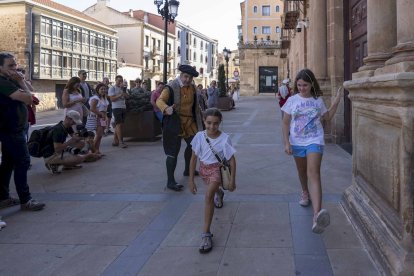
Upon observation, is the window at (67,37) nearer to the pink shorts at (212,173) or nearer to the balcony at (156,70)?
the balcony at (156,70)

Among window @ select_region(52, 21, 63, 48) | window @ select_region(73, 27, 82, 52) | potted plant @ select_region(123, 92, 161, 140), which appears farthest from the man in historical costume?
window @ select_region(73, 27, 82, 52)

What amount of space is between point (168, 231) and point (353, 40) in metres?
6.69

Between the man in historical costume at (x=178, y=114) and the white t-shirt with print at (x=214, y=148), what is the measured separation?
167 centimetres

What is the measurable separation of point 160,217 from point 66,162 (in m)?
3.16

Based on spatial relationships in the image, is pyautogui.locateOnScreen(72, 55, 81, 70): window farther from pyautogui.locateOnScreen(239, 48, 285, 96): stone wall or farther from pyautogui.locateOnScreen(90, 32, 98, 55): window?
pyautogui.locateOnScreen(239, 48, 285, 96): stone wall

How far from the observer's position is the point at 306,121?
14.1 feet

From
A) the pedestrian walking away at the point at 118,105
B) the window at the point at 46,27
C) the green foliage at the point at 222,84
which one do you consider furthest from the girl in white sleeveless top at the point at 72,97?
the window at the point at 46,27

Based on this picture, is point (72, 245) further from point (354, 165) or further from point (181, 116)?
point (354, 165)

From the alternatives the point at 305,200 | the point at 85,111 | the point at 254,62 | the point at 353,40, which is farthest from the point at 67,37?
the point at 305,200

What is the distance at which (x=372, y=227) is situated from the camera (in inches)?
139

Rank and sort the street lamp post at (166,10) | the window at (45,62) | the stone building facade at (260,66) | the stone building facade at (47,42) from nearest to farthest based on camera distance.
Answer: the street lamp post at (166,10) < the stone building facade at (47,42) < the window at (45,62) < the stone building facade at (260,66)

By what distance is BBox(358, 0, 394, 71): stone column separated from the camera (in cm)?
424

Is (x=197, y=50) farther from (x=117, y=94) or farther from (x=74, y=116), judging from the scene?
(x=74, y=116)

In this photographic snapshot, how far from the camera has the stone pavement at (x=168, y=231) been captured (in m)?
3.40
